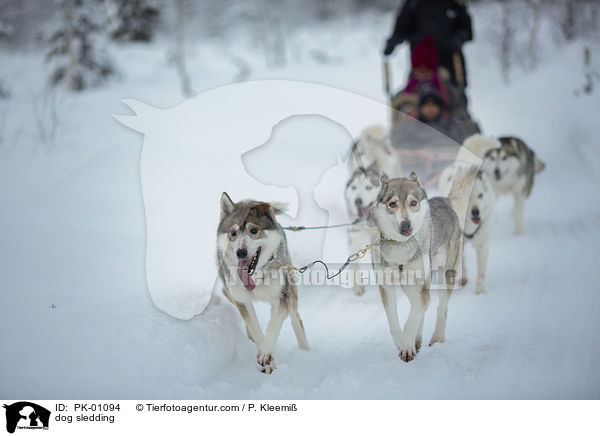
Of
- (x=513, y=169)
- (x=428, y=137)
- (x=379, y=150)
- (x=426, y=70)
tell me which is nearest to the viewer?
(x=379, y=150)

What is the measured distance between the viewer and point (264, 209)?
7.07 feet

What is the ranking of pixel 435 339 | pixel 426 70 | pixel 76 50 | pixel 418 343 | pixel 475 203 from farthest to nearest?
pixel 76 50 < pixel 426 70 < pixel 475 203 < pixel 435 339 < pixel 418 343

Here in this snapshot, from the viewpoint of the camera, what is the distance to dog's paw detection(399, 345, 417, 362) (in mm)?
2236

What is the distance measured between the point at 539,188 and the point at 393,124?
7.11 feet

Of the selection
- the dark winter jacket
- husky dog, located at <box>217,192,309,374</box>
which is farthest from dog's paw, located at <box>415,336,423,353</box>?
the dark winter jacket

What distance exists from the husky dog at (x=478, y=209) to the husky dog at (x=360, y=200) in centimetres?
44

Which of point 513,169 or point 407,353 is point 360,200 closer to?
point 407,353

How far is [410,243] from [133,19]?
31.2ft

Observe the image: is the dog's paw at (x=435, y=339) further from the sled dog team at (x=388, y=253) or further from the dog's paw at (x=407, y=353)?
the dog's paw at (x=407, y=353)

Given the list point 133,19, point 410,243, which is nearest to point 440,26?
point 410,243

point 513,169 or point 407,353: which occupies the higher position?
point 513,169

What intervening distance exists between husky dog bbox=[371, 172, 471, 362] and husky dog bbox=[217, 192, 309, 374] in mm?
465

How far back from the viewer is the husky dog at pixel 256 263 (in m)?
2.06
